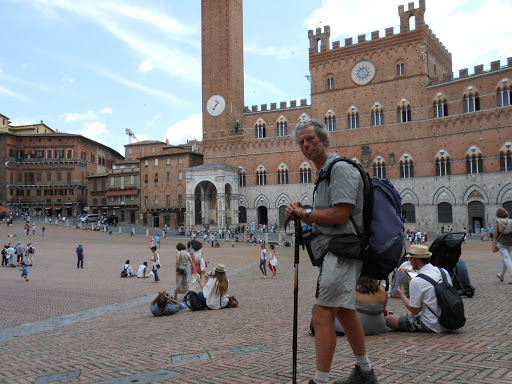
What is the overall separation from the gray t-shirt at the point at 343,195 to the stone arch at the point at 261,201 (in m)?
45.3

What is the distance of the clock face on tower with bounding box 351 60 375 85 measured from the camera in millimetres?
44347

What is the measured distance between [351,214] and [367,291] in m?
2.60

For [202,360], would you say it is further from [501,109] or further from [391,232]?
[501,109]

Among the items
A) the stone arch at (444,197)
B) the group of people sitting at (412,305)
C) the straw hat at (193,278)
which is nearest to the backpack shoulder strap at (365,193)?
the group of people sitting at (412,305)

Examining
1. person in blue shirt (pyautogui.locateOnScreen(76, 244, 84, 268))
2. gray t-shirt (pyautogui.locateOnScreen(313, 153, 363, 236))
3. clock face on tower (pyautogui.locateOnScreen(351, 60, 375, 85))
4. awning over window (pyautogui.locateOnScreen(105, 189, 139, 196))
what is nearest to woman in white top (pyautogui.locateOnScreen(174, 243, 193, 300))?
gray t-shirt (pyautogui.locateOnScreen(313, 153, 363, 236))

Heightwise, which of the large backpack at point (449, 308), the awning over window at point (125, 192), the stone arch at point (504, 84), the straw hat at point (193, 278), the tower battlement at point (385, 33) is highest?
the tower battlement at point (385, 33)

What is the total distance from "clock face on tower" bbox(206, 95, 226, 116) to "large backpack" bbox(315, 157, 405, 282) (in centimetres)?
4912

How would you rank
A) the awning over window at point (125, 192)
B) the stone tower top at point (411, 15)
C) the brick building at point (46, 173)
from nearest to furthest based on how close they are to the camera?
the stone tower top at point (411, 15), the awning over window at point (125, 192), the brick building at point (46, 173)

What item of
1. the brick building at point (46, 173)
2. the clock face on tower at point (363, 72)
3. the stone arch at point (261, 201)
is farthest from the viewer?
the brick building at point (46, 173)

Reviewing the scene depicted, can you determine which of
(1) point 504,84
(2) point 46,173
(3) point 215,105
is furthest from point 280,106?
(2) point 46,173

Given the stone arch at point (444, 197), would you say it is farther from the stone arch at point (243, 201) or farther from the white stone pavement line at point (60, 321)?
the white stone pavement line at point (60, 321)

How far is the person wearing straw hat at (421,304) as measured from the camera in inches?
214

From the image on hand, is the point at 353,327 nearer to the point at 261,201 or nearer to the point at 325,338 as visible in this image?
the point at 325,338

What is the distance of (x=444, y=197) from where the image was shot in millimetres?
39750
